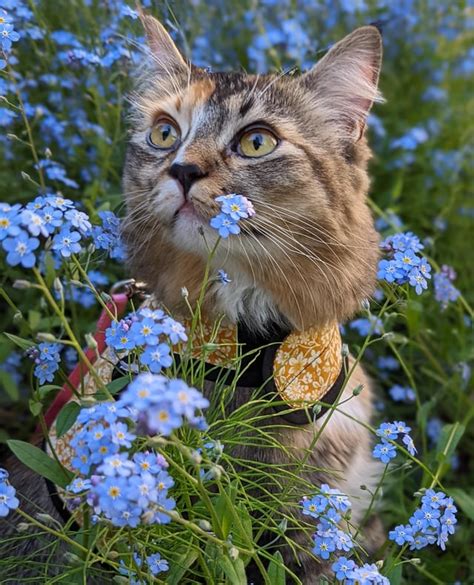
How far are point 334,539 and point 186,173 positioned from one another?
91cm

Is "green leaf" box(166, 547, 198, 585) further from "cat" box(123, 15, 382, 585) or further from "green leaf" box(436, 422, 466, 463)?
"green leaf" box(436, 422, 466, 463)

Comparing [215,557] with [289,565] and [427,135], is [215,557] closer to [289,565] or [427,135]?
[289,565]

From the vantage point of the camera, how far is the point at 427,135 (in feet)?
13.3

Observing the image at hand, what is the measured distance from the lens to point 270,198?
6.57 feet

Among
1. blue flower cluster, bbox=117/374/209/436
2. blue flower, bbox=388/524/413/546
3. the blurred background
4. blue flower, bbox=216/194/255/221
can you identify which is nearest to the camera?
blue flower cluster, bbox=117/374/209/436

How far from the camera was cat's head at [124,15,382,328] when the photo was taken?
6.48 feet

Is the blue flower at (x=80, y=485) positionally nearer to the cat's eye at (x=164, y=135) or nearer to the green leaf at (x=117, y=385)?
the green leaf at (x=117, y=385)

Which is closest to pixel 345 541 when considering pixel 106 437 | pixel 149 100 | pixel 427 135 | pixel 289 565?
pixel 289 565

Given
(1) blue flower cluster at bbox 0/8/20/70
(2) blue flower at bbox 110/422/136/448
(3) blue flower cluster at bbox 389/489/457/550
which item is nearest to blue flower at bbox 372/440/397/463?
(3) blue flower cluster at bbox 389/489/457/550

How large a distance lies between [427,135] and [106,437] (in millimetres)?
3167

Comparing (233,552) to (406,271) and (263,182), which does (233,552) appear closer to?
(406,271)

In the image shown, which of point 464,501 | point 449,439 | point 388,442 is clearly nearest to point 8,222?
point 388,442

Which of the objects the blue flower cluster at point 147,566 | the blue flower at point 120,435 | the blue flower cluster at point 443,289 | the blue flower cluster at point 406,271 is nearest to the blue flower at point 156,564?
the blue flower cluster at point 147,566

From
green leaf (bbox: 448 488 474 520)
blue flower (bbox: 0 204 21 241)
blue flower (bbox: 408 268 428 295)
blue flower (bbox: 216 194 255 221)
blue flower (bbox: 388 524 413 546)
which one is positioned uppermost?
blue flower (bbox: 216 194 255 221)
